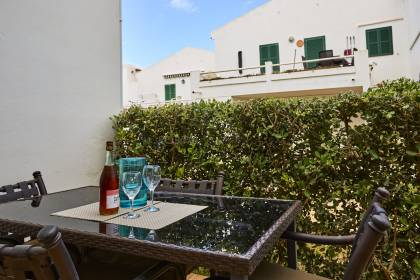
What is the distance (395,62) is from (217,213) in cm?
1122

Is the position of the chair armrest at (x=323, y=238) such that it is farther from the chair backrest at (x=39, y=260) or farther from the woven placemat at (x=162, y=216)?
the chair backrest at (x=39, y=260)

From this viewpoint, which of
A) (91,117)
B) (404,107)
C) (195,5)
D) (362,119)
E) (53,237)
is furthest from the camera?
(195,5)

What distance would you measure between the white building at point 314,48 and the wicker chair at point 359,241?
317 inches

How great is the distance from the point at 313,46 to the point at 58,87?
35.8ft

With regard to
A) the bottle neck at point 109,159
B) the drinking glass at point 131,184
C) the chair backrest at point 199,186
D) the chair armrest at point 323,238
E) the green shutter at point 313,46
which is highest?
the green shutter at point 313,46

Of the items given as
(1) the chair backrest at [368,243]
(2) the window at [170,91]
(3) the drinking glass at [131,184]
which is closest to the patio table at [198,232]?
(3) the drinking glass at [131,184]

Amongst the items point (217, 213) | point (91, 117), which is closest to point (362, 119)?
point (217, 213)

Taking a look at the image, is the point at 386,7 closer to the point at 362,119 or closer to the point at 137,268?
the point at 362,119

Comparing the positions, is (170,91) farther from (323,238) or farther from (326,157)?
(323,238)

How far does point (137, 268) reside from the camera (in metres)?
1.61

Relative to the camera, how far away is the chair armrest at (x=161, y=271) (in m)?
1.15

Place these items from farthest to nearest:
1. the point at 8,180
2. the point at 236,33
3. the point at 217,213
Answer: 1. the point at 236,33
2. the point at 8,180
3. the point at 217,213

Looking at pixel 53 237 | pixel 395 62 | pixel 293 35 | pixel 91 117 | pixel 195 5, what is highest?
pixel 195 5

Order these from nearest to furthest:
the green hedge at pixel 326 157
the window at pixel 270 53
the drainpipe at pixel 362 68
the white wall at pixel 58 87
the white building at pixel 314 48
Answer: the green hedge at pixel 326 157
the white wall at pixel 58 87
the drainpipe at pixel 362 68
the white building at pixel 314 48
the window at pixel 270 53
